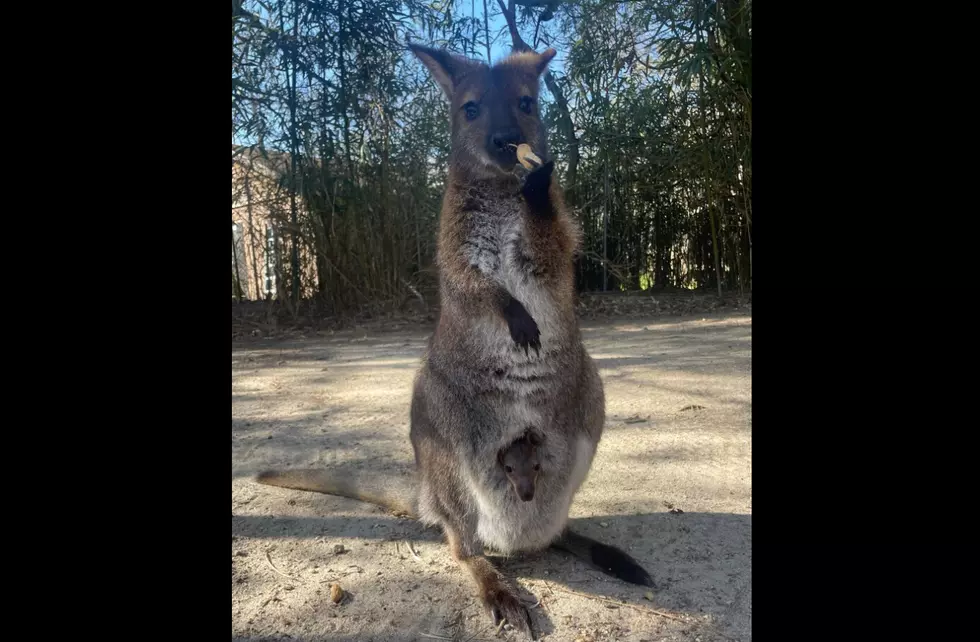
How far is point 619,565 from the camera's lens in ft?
5.60

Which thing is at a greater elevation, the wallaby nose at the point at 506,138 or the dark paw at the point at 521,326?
the wallaby nose at the point at 506,138

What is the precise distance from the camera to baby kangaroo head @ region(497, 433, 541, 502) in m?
1.61

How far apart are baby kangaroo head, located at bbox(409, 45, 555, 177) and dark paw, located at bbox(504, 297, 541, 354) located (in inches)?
13.6

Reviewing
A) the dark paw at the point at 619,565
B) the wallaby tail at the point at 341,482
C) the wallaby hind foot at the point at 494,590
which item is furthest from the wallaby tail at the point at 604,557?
the wallaby tail at the point at 341,482

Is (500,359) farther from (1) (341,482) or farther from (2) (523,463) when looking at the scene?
(1) (341,482)

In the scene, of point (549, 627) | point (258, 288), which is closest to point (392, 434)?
point (549, 627)

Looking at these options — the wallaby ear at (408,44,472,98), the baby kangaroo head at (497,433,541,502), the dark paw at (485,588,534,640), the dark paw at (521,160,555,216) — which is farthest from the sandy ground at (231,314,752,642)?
the wallaby ear at (408,44,472,98)

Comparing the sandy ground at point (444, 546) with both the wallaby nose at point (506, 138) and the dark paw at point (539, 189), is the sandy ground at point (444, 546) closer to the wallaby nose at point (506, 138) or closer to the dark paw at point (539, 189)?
the dark paw at point (539, 189)

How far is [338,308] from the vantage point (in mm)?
4301

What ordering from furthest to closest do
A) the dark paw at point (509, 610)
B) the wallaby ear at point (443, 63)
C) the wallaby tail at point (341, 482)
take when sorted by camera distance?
the wallaby tail at point (341, 482), the wallaby ear at point (443, 63), the dark paw at point (509, 610)

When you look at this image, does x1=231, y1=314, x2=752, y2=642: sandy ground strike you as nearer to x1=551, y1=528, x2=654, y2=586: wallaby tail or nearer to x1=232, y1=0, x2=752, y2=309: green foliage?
x1=551, y1=528, x2=654, y2=586: wallaby tail

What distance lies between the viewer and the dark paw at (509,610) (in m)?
1.47

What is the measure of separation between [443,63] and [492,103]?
188 mm
